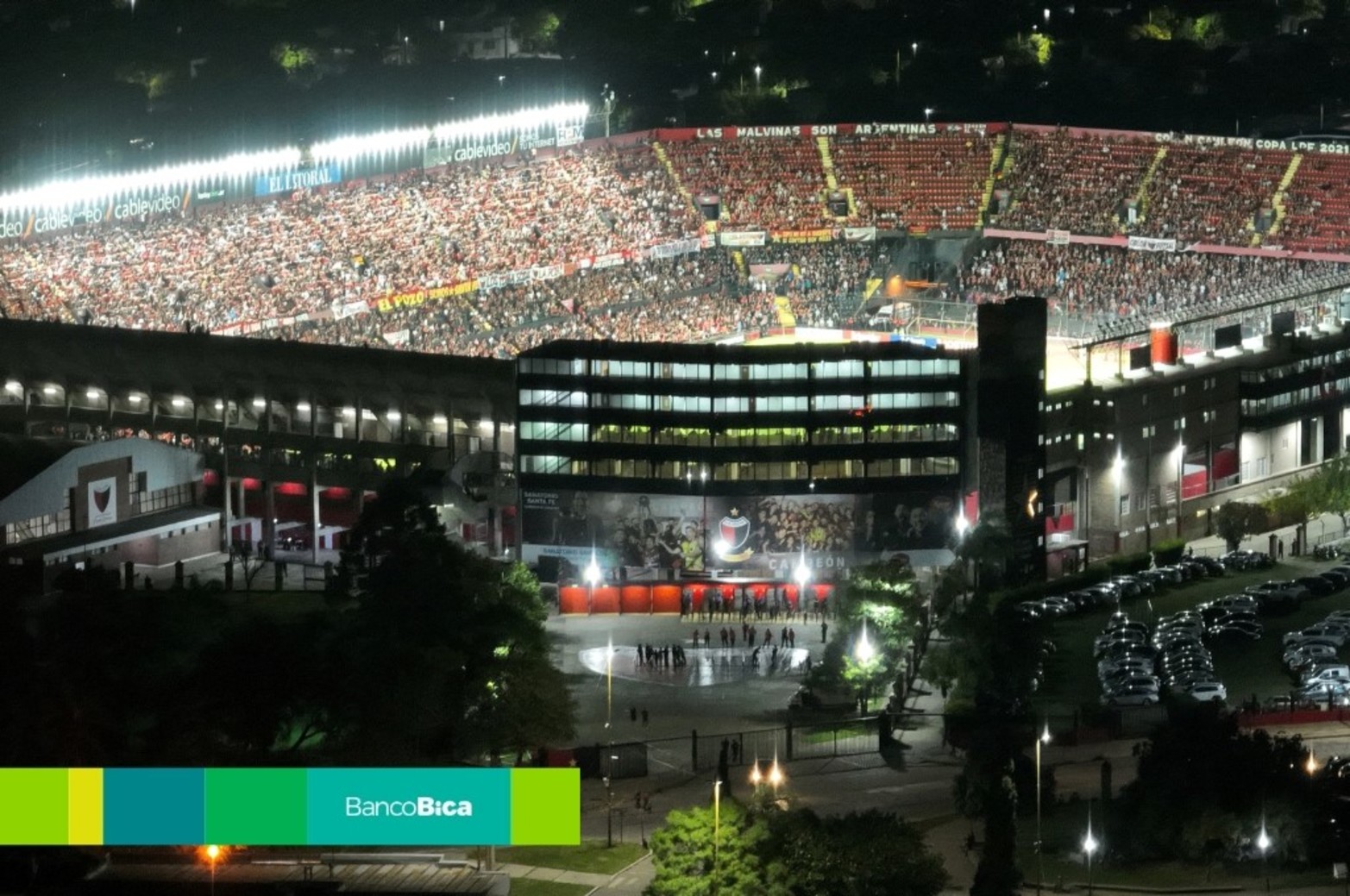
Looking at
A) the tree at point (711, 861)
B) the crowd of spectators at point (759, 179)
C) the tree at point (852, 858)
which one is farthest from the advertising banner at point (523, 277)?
the tree at point (711, 861)

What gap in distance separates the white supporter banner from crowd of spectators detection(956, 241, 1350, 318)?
28cm

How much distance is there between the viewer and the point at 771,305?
381 feet

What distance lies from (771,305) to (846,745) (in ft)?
162

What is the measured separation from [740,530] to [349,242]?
35319 millimetres

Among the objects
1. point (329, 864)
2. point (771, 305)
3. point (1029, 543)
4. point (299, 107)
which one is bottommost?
point (329, 864)

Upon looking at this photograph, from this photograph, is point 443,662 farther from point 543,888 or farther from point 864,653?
point 864,653

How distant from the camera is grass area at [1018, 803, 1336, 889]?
56781 mm

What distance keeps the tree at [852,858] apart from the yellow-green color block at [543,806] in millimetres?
4595

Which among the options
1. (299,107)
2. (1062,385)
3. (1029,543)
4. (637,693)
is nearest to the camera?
(637,693)

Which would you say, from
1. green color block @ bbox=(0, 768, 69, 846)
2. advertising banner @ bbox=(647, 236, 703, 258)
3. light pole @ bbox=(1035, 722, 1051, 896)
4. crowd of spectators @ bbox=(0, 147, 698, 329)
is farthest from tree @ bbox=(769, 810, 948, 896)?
advertising banner @ bbox=(647, 236, 703, 258)

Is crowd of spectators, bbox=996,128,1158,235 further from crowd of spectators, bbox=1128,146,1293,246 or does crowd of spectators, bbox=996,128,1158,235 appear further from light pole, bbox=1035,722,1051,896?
light pole, bbox=1035,722,1051,896

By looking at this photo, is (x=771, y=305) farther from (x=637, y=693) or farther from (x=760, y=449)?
(x=637, y=693)

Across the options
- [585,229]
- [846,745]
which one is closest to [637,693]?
[846,745]

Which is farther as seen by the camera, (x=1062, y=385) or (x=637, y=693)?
(x=1062, y=385)
